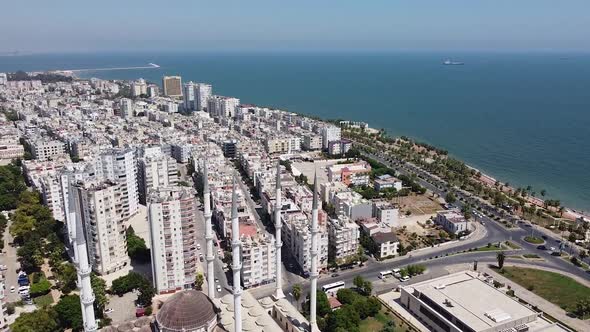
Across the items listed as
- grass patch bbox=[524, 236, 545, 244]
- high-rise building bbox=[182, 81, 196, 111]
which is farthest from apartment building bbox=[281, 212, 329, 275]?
high-rise building bbox=[182, 81, 196, 111]

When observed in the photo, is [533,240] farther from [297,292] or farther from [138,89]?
[138,89]

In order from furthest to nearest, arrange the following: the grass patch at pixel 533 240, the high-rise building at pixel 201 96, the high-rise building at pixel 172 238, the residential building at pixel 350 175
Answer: the high-rise building at pixel 201 96 → the residential building at pixel 350 175 → the grass patch at pixel 533 240 → the high-rise building at pixel 172 238

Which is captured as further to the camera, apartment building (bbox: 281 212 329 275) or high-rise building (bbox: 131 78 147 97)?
high-rise building (bbox: 131 78 147 97)

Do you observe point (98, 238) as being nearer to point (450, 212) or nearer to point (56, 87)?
point (450, 212)

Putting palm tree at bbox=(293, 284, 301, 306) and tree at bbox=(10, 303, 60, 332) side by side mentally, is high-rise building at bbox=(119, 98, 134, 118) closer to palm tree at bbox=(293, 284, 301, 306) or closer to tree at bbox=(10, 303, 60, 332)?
tree at bbox=(10, 303, 60, 332)

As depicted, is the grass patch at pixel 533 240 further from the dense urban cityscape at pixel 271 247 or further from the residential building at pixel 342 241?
the residential building at pixel 342 241

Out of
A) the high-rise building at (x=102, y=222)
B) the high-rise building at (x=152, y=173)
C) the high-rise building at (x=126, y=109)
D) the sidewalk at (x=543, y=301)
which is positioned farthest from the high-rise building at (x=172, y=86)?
the sidewalk at (x=543, y=301)
